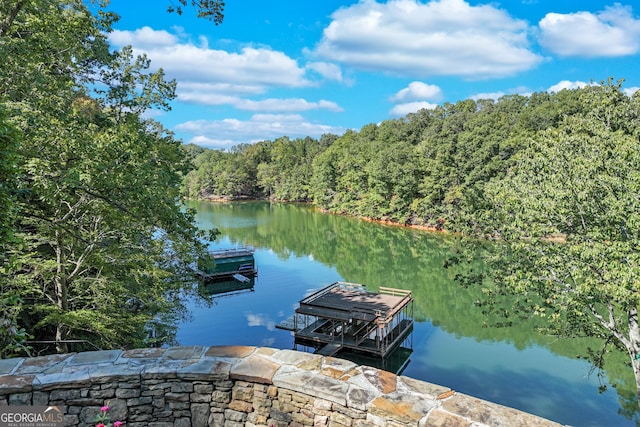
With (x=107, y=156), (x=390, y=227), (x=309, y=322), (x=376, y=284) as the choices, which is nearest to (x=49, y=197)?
(x=107, y=156)

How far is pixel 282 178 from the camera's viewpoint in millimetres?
63344

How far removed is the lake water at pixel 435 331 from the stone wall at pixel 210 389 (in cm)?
687

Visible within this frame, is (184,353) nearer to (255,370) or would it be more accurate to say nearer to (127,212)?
(255,370)

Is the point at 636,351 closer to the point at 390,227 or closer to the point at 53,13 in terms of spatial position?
the point at 53,13

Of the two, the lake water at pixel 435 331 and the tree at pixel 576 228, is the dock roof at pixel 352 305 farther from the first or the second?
the tree at pixel 576 228

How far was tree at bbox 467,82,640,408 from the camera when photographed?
641cm

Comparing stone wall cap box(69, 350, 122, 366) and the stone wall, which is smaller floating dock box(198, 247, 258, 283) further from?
the stone wall

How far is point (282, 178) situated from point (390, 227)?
29.2 meters

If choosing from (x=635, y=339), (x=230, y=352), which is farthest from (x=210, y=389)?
(x=635, y=339)

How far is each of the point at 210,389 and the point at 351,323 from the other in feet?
37.3

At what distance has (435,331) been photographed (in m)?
15.5

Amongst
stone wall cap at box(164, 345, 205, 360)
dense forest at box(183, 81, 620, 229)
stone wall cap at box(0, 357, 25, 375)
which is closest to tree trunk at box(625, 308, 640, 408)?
dense forest at box(183, 81, 620, 229)

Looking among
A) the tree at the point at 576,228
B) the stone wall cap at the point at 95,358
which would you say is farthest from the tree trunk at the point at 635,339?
the stone wall cap at the point at 95,358

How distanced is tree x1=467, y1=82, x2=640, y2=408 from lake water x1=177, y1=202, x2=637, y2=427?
74.5 inches
